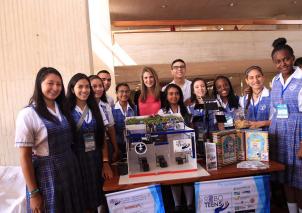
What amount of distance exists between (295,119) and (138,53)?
159 inches

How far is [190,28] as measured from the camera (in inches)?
240

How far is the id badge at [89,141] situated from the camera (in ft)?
6.35

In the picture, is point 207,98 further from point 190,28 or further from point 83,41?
point 190,28

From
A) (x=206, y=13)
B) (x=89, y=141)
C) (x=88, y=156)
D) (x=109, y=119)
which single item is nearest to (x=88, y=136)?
(x=89, y=141)

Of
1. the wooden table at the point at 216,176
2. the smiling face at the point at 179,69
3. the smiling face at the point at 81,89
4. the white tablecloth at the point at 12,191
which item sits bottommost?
the white tablecloth at the point at 12,191

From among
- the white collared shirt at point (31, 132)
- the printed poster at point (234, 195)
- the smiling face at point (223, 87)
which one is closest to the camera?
the white collared shirt at point (31, 132)

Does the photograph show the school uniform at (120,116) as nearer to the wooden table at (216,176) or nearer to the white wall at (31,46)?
the white wall at (31,46)

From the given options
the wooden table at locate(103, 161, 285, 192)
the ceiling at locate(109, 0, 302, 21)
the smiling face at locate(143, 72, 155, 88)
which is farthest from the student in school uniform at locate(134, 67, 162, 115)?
the ceiling at locate(109, 0, 302, 21)

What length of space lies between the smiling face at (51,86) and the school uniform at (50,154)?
0.35 feet

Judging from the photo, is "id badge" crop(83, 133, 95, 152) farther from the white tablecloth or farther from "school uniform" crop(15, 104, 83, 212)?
the white tablecloth

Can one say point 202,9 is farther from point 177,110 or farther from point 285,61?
point 285,61

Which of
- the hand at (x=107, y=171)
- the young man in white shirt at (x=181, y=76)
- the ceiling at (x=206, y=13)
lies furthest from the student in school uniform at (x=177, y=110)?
the ceiling at (x=206, y=13)

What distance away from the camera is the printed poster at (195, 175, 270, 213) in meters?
1.65

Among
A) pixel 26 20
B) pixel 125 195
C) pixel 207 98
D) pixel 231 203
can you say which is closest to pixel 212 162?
pixel 231 203
